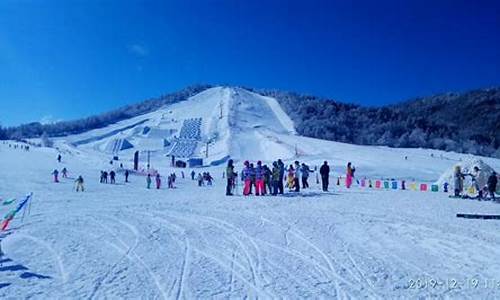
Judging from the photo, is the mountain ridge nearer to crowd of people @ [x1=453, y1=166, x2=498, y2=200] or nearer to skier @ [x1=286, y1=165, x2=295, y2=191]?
crowd of people @ [x1=453, y1=166, x2=498, y2=200]

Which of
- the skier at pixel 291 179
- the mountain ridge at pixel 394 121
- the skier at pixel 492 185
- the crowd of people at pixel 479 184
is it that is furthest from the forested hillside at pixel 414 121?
the skier at pixel 291 179

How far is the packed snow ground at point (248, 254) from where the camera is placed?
242 inches

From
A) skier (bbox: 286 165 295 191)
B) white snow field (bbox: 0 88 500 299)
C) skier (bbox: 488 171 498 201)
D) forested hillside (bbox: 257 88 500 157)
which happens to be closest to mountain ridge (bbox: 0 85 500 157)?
forested hillside (bbox: 257 88 500 157)

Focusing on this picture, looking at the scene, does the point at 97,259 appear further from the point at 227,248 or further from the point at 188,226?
the point at 188,226

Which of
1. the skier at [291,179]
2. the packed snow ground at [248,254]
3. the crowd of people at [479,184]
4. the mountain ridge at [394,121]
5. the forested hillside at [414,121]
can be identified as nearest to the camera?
the packed snow ground at [248,254]

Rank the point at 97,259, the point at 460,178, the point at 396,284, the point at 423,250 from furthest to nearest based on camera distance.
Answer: the point at 460,178 → the point at 423,250 → the point at 97,259 → the point at 396,284

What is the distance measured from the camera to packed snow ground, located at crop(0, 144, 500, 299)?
6.14m

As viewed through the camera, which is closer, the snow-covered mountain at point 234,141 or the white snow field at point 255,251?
the white snow field at point 255,251

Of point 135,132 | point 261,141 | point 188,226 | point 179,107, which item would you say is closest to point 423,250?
point 188,226

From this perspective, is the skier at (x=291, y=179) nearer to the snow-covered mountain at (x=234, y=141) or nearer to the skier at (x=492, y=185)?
the skier at (x=492, y=185)

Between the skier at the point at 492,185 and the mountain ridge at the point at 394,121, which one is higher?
the mountain ridge at the point at 394,121

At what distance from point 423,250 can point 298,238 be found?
252 centimetres

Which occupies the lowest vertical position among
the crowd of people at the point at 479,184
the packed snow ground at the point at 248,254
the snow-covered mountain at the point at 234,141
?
the packed snow ground at the point at 248,254

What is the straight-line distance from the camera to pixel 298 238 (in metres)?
9.38
